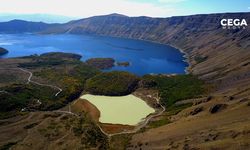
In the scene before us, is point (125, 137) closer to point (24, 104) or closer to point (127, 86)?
point (24, 104)

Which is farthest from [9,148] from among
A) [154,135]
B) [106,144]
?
[154,135]

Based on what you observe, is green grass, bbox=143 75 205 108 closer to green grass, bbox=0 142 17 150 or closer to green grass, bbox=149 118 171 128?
green grass, bbox=149 118 171 128

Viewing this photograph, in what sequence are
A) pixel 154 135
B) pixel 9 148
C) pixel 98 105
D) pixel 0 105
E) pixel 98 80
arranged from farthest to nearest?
1. pixel 98 80
2. pixel 98 105
3. pixel 0 105
4. pixel 154 135
5. pixel 9 148

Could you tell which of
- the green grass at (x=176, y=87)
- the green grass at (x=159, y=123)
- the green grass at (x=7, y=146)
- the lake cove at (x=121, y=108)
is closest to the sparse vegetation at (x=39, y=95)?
the lake cove at (x=121, y=108)

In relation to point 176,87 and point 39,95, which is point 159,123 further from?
point 39,95

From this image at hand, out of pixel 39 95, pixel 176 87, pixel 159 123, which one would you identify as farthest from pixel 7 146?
pixel 176 87

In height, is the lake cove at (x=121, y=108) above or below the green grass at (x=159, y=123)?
below

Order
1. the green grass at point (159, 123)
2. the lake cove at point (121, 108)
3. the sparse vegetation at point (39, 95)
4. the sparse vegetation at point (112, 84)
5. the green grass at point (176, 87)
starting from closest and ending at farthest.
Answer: the green grass at point (159, 123)
the lake cove at point (121, 108)
the sparse vegetation at point (39, 95)
the green grass at point (176, 87)
the sparse vegetation at point (112, 84)

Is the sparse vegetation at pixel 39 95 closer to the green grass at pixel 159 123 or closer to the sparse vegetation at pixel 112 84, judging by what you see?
the sparse vegetation at pixel 112 84
